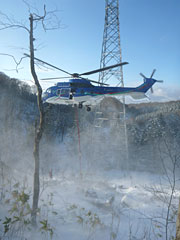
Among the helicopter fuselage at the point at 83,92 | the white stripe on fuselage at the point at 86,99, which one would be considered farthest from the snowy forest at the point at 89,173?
the helicopter fuselage at the point at 83,92

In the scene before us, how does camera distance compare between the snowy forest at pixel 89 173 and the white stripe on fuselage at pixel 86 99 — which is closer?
the snowy forest at pixel 89 173

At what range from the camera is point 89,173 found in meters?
16.0

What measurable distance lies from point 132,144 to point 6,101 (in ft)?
87.8

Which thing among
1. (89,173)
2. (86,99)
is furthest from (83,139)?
(86,99)

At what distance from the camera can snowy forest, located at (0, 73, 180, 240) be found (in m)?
3.82

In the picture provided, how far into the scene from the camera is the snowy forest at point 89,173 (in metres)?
3.82

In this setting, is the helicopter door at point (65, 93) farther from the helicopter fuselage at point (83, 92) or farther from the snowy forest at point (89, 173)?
the snowy forest at point (89, 173)

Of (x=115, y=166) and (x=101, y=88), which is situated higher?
(x=101, y=88)

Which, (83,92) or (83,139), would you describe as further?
(83,139)

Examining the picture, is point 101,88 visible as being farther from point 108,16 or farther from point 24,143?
point 24,143

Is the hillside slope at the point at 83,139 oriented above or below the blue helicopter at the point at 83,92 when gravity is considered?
below

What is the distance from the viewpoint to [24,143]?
66.5ft

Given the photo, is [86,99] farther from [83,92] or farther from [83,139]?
[83,139]

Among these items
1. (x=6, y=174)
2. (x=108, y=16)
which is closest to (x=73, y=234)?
(x=6, y=174)
